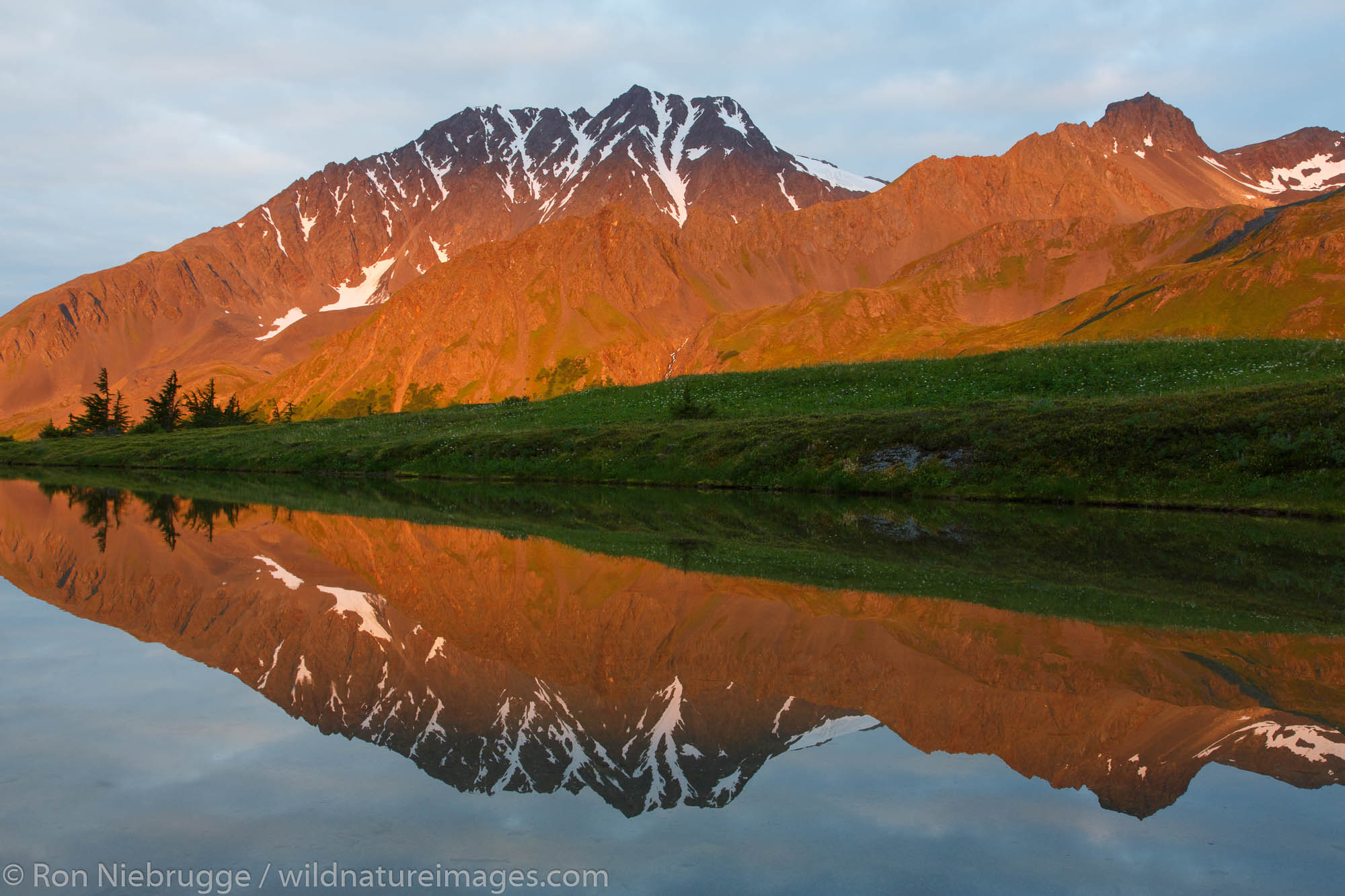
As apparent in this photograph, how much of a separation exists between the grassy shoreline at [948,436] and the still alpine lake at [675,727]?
45.0 ft

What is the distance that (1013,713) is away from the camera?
322 inches

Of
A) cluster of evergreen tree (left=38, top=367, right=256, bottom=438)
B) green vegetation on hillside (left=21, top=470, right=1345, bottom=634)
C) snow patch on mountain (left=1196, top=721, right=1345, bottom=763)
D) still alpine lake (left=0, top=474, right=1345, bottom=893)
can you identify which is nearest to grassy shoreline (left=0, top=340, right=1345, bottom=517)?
green vegetation on hillside (left=21, top=470, right=1345, bottom=634)

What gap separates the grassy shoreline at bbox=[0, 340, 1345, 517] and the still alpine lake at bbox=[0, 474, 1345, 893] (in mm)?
13703

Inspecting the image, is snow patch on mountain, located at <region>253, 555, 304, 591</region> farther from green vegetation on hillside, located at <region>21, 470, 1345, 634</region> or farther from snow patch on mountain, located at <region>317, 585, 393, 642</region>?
green vegetation on hillside, located at <region>21, 470, 1345, 634</region>

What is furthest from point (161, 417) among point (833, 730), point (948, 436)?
point (833, 730)

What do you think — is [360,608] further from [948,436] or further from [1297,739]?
[948,436]

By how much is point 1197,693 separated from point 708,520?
17.1 meters

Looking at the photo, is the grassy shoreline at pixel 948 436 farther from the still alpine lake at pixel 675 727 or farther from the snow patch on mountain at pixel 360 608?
the snow patch on mountain at pixel 360 608

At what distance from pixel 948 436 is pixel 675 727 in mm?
29536

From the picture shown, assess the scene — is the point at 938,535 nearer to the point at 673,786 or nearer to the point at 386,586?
the point at 386,586

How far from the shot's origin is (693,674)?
30.6ft

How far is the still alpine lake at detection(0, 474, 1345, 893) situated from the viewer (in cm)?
546

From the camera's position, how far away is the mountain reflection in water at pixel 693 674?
7.09 m

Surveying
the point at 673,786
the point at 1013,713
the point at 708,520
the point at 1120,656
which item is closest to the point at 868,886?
the point at 673,786
